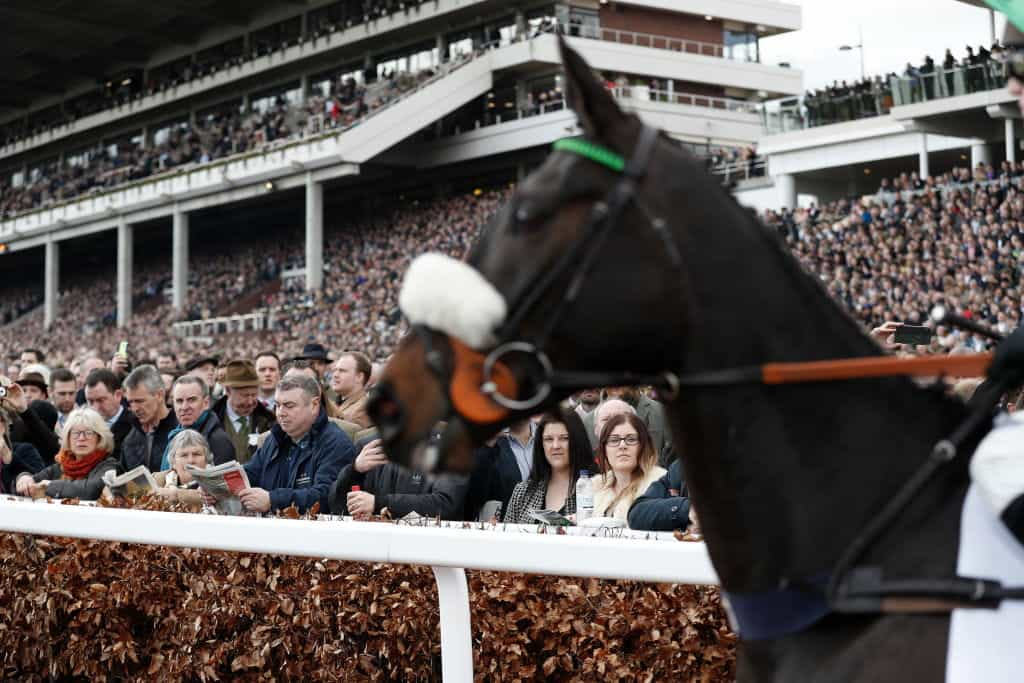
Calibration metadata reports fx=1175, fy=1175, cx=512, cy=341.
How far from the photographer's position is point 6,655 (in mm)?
4598

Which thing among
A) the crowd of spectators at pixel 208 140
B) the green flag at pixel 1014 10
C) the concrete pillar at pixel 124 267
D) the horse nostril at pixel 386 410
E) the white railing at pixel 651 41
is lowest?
the horse nostril at pixel 386 410

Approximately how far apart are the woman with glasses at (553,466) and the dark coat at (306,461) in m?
0.92

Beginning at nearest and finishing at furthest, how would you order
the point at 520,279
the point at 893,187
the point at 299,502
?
1. the point at 520,279
2. the point at 299,502
3. the point at 893,187

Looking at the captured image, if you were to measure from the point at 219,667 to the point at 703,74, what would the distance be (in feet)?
115

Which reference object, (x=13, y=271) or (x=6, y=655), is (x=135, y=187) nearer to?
(x=13, y=271)

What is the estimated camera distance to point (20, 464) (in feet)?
23.3

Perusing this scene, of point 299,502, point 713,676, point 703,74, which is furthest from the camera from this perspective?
point 703,74

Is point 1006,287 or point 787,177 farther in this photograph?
point 787,177

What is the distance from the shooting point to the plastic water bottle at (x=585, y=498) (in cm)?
455

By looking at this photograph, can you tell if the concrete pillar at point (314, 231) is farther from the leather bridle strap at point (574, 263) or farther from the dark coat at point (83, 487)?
the leather bridle strap at point (574, 263)

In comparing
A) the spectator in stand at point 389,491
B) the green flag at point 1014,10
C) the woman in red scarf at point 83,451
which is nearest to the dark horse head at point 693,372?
the green flag at point 1014,10

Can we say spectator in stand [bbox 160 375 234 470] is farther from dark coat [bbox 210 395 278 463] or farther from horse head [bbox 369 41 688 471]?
horse head [bbox 369 41 688 471]

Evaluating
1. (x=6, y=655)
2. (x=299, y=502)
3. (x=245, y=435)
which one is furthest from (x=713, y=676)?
(x=245, y=435)

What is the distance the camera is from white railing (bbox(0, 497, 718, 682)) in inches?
109
